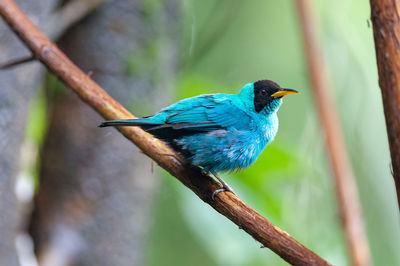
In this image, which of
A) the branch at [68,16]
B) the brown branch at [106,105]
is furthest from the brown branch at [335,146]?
the branch at [68,16]

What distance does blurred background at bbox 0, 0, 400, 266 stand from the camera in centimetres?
337

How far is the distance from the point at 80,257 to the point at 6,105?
1.23 meters

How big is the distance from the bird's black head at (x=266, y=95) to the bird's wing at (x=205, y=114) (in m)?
0.10

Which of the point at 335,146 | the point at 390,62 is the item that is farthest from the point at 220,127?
the point at 390,62

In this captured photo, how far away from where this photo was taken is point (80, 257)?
3730 millimetres

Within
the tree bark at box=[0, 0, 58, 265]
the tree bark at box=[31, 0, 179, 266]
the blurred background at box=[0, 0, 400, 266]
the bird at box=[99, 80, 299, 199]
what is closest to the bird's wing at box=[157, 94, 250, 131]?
the bird at box=[99, 80, 299, 199]

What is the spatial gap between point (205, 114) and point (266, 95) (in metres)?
0.35

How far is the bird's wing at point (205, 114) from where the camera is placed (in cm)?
248

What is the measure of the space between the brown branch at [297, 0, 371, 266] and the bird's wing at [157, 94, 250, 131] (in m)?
0.63

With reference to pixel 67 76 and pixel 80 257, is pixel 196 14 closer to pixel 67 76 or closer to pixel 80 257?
pixel 80 257

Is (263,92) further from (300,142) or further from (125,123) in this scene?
(300,142)

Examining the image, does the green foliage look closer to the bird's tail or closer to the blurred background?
the blurred background

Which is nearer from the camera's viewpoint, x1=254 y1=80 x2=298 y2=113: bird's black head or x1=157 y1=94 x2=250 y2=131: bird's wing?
x1=157 y1=94 x2=250 y2=131: bird's wing

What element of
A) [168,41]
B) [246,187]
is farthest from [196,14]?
[246,187]
